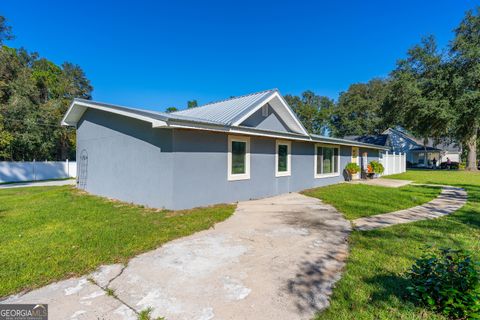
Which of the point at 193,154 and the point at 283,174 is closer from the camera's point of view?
the point at 193,154

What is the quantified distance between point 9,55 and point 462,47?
36.1 m

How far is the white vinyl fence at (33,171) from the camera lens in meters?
16.4

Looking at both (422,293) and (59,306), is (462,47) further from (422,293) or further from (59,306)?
(59,306)

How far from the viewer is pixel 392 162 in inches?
786

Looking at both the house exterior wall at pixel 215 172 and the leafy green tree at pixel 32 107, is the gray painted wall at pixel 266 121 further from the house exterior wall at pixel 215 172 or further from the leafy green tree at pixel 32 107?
the leafy green tree at pixel 32 107

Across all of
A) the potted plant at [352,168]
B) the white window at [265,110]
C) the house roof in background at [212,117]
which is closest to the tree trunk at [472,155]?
the potted plant at [352,168]

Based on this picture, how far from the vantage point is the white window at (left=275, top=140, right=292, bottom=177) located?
9.33 m

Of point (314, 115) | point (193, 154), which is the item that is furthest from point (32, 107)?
point (314, 115)

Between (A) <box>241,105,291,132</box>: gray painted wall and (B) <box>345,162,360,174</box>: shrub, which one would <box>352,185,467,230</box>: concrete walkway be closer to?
(A) <box>241,105,291,132</box>: gray painted wall

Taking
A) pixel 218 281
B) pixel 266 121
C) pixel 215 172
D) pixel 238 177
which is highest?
pixel 266 121

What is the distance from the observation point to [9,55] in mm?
19297

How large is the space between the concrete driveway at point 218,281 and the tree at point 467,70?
2109cm

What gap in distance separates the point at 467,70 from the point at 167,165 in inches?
950

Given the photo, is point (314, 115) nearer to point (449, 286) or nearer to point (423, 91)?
point (423, 91)
